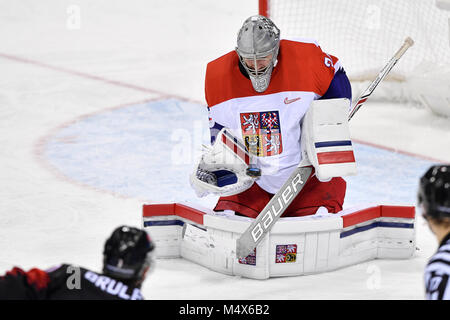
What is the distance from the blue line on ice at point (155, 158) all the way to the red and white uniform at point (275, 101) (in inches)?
33.6

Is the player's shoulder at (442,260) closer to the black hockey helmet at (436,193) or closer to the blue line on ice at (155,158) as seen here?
the black hockey helmet at (436,193)

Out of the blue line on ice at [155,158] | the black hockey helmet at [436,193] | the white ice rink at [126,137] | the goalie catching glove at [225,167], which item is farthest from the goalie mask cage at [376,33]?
the black hockey helmet at [436,193]

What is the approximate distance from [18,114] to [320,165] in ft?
10.6

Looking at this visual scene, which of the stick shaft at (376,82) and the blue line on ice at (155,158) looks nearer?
the stick shaft at (376,82)

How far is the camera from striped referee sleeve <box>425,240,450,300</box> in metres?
2.09

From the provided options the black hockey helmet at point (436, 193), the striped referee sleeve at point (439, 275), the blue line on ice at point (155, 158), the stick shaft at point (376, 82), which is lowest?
the blue line on ice at point (155, 158)

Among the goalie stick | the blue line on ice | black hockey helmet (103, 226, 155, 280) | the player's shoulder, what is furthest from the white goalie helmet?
the player's shoulder

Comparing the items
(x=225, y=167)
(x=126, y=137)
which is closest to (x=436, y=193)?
(x=225, y=167)

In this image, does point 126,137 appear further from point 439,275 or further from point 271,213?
point 439,275

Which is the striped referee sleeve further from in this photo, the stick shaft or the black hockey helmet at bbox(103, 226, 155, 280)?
the stick shaft

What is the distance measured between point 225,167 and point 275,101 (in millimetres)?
349

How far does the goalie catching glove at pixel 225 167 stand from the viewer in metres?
3.63

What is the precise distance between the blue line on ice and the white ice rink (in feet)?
0.04

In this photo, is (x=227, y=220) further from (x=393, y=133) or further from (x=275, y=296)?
(x=393, y=133)
